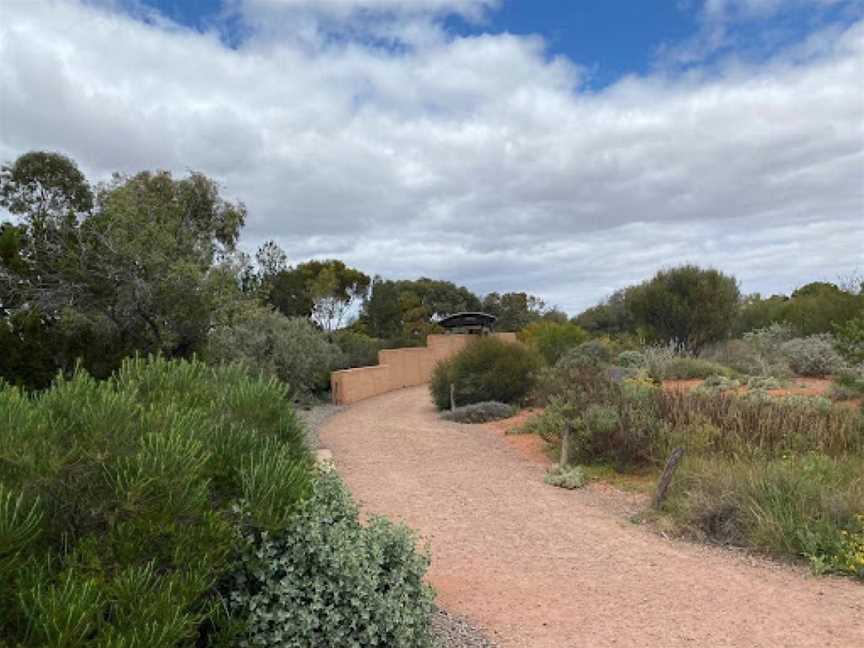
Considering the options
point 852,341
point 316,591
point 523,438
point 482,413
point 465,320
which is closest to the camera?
point 316,591

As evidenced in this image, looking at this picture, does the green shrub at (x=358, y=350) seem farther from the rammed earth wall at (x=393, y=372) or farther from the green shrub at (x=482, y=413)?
the green shrub at (x=482, y=413)

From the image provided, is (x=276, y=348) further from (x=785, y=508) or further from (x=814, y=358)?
(x=785, y=508)

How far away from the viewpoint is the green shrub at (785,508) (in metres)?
6.51

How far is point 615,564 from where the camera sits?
6.50 metres

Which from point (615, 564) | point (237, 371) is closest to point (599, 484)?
point (615, 564)

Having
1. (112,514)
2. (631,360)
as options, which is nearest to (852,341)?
(631,360)

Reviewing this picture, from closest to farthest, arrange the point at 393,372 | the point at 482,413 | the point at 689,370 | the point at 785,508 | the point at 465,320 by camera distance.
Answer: the point at 785,508 < the point at 482,413 < the point at 689,370 < the point at 393,372 < the point at 465,320

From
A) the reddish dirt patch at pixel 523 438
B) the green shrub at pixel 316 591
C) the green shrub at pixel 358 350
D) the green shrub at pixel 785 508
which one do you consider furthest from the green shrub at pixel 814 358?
the green shrub at pixel 316 591

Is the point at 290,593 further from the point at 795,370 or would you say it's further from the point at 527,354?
the point at 795,370

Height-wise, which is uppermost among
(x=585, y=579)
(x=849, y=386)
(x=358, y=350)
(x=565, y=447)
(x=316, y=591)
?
(x=358, y=350)

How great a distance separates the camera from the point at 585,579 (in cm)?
611

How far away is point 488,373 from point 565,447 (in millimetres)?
8178

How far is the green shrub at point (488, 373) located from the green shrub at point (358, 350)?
8.53 m

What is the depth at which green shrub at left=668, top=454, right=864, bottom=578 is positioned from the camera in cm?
651
